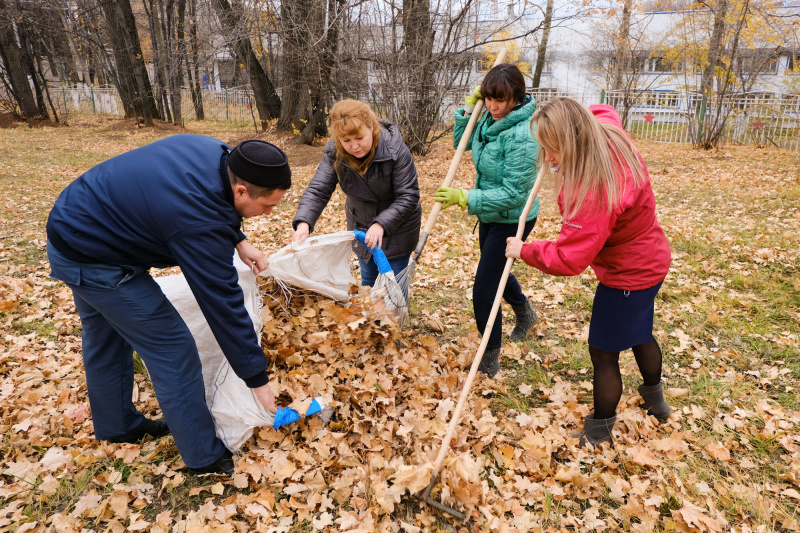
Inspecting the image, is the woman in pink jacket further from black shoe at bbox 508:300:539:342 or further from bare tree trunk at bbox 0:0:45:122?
bare tree trunk at bbox 0:0:45:122

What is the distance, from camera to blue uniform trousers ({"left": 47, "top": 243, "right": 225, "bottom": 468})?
204cm

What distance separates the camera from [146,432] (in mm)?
2684

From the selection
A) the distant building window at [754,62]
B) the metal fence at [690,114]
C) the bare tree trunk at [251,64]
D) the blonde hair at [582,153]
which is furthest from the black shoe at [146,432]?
the distant building window at [754,62]

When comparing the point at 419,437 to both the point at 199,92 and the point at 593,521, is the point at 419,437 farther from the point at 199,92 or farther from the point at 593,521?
the point at 199,92

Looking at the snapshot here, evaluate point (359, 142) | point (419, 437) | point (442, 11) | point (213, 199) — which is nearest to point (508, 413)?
point (419, 437)

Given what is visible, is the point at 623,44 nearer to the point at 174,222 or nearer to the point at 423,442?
the point at 423,442

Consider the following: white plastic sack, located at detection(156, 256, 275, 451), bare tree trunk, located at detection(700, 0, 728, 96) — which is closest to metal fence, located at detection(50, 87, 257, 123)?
bare tree trunk, located at detection(700, 0, 728, 96)

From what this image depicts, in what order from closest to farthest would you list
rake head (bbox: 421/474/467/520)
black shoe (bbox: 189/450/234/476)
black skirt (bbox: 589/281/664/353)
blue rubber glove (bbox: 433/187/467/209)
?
rake head (bbox: 421/474/467/520), black skirt (bbox: 589/281/664/353), black shoe (bbox: 189/450/234/476), blue rubber glove (bbox: 433/187/467/209)

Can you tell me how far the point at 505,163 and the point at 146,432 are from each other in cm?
245

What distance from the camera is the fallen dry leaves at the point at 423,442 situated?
224 cm

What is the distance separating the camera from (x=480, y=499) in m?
2.28

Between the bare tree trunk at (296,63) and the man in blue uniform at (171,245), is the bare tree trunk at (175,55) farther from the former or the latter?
the man in blue uniform at (171,245)

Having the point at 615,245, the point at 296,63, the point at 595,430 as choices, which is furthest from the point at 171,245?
the point at 296,63

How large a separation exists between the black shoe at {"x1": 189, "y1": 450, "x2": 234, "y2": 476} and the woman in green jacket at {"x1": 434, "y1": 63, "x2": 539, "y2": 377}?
1.63m
